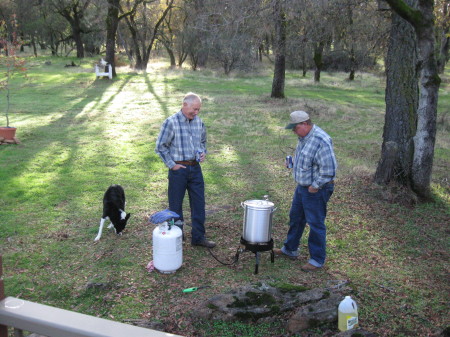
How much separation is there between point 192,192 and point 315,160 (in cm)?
178

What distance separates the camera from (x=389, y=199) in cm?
797

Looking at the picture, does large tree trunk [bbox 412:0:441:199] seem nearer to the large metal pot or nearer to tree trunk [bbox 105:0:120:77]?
the large metal pot

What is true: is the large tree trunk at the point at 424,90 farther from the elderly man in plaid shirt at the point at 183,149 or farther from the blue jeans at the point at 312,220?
Answer: the elderly man in plaid shirt at the point at 183,149

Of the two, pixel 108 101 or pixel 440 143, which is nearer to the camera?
pixel 440 143

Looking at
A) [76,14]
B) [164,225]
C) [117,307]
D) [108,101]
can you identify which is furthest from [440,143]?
[76,14]

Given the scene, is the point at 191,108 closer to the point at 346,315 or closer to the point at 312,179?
the point at 312,179

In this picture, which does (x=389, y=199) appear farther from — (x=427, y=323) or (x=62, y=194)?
(x=62, y=194)

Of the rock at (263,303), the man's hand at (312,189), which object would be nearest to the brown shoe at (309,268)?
the rock at (263,303)

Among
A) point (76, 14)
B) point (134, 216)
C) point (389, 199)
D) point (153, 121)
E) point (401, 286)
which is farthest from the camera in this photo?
point (76, 14)

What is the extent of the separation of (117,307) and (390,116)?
612 cm

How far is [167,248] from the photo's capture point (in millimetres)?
5293

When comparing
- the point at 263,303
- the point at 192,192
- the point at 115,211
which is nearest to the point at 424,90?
the point at 192,192

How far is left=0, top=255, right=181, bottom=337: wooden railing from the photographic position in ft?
4.62

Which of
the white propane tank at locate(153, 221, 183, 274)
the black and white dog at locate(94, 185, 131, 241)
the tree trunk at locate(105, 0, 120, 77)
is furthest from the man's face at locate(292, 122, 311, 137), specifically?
the tree trunk at locate(105, 0, 120, 77)
